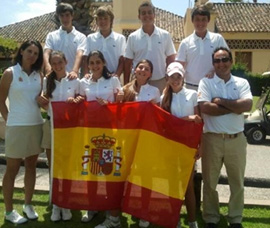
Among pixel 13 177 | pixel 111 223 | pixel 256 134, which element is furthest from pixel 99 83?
pixel 256 134

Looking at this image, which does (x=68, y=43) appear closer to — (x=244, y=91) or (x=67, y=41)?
(x=67, y=41)

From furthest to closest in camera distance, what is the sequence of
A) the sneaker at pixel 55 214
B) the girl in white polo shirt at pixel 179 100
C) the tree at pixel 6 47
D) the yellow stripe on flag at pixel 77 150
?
the tree at pixel 6 47
the sneaker at pixel 55 214
the yellow stripe on flag at pixel 77 150
the girl in white polo shirt at pixel 179 100

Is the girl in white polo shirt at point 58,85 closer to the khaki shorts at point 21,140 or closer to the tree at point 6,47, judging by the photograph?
the khaki shorts at point 21,140

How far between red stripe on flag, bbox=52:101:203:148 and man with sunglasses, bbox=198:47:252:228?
32cm

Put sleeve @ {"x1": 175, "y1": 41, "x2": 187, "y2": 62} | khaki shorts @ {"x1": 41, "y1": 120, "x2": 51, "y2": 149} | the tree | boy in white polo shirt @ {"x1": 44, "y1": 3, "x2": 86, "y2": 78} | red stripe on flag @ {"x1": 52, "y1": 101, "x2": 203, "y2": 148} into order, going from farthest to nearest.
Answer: the tree → boy in white polo shirt @ {"x1": 44, "y1": 3, "x2": 86, "y2": 78} → sleeve @ {"x1": 175, "y1": 41, "x2": 187, "y2": 62} → khaki shorts @ {"x1": 41, "y1": 120, "x2": 51, "y2": 149} → red stripe on flag @ {"x1": 52, "y1": 101, "x2": 203, "y2": 148}

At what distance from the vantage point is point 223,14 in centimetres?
3800

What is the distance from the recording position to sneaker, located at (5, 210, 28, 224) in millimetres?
5312

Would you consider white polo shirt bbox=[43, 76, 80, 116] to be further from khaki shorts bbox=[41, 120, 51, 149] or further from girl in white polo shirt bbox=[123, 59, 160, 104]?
girl in white polo shirt bbox=[123, 59, 160, 104]

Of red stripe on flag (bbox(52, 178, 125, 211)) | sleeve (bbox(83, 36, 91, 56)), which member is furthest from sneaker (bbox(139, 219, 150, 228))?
sleeve (bbox(83, 36, 91, 56))

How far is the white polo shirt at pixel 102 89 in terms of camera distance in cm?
516

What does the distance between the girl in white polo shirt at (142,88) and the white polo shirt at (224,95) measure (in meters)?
0.57

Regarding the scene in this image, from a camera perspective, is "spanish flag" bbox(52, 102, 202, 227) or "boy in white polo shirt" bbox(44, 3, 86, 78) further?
"boy in white polo shirt" bbox(44, 3, 86, 78)

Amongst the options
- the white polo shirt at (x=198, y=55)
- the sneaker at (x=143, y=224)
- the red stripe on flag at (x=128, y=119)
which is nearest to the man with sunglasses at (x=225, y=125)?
the red stripe on flag at (x=128, y=119)

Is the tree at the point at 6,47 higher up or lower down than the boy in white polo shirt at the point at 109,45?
higher up
